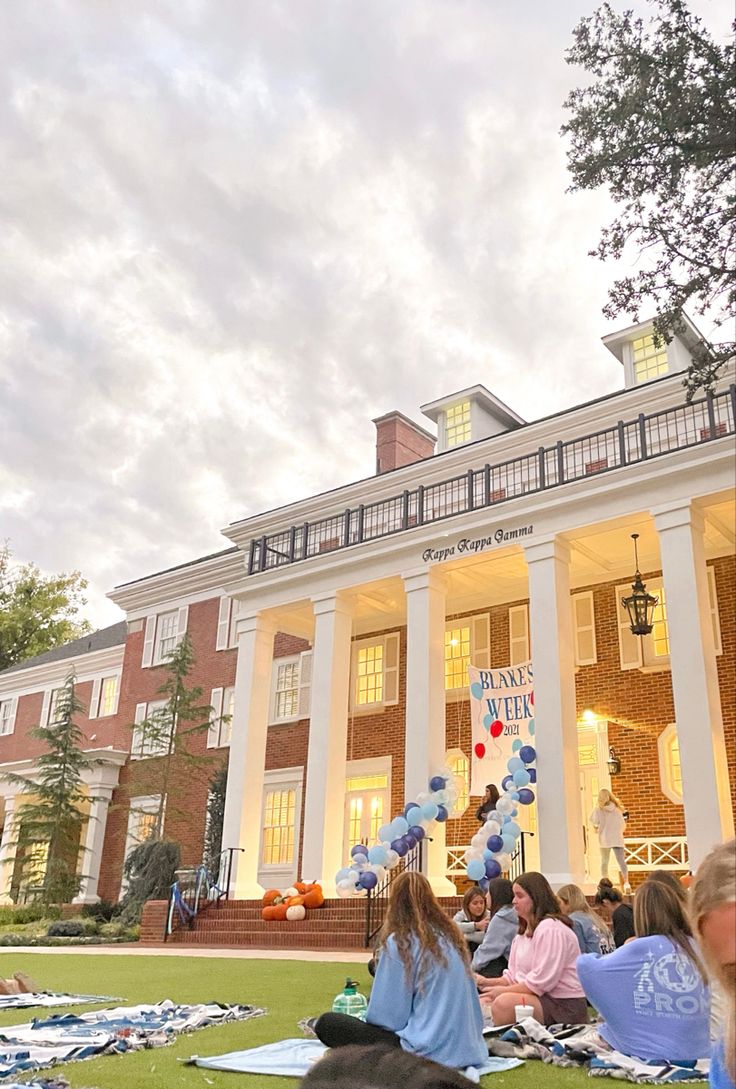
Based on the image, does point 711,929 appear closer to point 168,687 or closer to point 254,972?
point 254,972

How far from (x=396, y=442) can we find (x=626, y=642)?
10.1 m

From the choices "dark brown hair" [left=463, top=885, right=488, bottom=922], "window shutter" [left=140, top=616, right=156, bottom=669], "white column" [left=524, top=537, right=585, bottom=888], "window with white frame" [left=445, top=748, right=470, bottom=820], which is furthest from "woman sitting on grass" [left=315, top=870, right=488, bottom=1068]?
"window shutter" [left=140, top=616, right=156, bottom=669]

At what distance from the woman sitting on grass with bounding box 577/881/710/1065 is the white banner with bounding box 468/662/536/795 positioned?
1079 centimetres

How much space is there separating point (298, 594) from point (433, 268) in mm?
7411

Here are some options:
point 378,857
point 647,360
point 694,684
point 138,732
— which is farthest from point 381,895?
point 138,732

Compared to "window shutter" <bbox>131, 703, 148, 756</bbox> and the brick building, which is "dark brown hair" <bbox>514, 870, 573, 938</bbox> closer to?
the brick building

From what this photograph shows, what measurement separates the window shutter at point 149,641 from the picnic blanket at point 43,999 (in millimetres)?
20372

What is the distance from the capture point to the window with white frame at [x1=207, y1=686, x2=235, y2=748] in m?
26.1

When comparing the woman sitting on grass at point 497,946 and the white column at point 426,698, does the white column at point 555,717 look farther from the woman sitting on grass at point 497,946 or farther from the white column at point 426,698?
the woman sitting on grass at point 497,946

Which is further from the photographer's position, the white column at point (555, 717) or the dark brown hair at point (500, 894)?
the white column at point (555, 717)

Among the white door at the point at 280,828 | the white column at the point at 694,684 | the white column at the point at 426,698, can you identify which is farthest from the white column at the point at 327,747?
the white column at the point at 694,684

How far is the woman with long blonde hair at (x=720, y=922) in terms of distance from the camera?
52.9 inches

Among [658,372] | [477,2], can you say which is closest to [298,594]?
[658,372]

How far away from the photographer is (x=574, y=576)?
1958 centimetres
